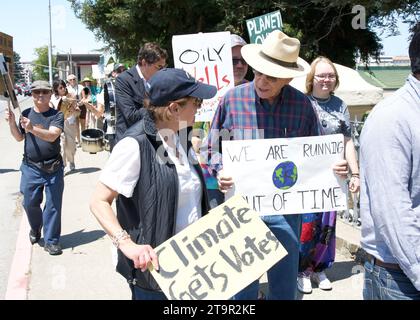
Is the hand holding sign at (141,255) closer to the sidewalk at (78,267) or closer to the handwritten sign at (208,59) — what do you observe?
the sidewalk at (78,267)

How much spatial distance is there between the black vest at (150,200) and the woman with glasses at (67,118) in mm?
7194

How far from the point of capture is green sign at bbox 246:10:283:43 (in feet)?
19.6

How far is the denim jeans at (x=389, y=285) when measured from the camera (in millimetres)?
1935

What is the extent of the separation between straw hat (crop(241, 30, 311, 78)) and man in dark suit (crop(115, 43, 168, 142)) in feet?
5.58

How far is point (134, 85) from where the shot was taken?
4.54 m

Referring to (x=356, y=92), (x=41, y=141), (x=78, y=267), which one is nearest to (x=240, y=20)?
(x=356, y=92)

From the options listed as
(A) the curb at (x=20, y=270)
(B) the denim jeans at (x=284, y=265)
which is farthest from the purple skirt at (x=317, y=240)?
(A) the curb at (x=20, y=270)

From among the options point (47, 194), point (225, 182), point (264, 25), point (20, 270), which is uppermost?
point (264, 25)

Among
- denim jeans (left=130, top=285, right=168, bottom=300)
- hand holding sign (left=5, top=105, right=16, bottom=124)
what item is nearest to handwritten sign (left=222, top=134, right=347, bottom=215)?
denim jeans (left=130, top=285, right=168, bottom=300)

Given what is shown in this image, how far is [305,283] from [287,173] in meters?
1.50

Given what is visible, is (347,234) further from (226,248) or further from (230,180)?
(226,248)

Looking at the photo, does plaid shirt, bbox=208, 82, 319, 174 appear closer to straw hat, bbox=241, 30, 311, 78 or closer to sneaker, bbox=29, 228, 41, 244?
straw hat, bbox=241, 30, 311, 78

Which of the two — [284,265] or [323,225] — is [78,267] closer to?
[323,225]
